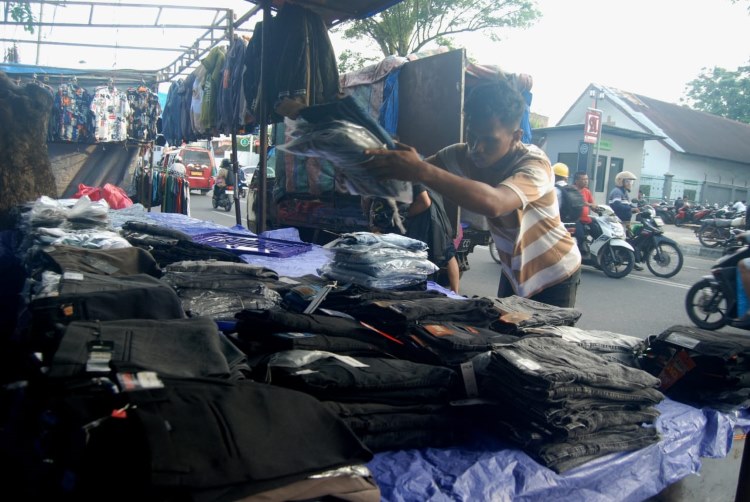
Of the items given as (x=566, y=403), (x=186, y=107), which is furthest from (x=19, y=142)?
(x=566, y=403)

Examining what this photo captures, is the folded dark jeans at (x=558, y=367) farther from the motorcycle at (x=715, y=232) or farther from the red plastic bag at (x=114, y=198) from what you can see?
the motorcycle at (x=715, y=232)

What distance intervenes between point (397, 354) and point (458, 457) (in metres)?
0.43

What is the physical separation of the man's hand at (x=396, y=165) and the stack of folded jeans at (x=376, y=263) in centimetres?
99

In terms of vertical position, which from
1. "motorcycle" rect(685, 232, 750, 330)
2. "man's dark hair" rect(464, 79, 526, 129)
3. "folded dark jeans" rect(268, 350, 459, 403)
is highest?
"man's dark hair" rect(464, 79, 526, 129)

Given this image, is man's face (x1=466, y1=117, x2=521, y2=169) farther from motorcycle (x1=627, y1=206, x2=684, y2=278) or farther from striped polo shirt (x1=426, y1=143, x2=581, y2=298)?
motorcycle (x1=627, y1=206, x2=684, y2=278)

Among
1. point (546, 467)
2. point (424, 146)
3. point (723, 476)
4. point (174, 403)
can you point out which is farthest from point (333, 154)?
point (424, 146)

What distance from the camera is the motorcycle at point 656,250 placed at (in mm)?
9586

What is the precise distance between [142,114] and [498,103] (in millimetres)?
10031

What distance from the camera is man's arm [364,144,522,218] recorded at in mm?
1841

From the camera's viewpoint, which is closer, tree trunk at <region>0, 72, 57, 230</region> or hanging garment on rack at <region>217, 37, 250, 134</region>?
tree trunk at <region>0, 72, 57, 230</region>

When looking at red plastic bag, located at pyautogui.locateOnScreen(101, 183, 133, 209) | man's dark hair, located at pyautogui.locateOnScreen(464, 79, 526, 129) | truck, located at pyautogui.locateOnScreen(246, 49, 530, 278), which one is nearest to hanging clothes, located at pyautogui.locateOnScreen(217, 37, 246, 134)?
truck, located at pyautogui.locateOnScreen(246, 49, 530, 278)

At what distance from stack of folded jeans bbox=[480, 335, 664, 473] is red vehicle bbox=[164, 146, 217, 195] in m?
25.2

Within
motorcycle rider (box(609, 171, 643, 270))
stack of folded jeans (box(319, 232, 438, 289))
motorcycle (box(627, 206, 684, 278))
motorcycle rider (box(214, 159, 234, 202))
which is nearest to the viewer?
stack of folded jeans (box(319, 232, 438, 289))

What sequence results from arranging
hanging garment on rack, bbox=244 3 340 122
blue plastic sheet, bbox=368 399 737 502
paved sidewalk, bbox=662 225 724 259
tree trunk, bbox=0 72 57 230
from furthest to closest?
1. paved sidewalk, bbox=662 225 724 259
2. tree trunk, bbox=0 72 57 230
3. hanging garment on rack, bbox=244 3 340 122
4. blue plastic sheet, bbox=368 399 737 502
